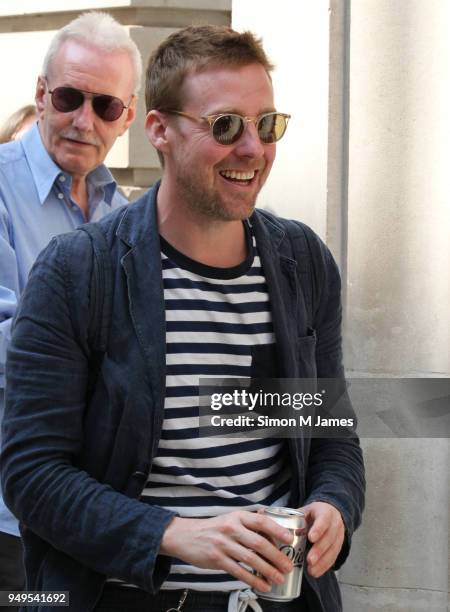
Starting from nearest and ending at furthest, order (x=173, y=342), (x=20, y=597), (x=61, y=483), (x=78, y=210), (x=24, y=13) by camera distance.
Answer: (x=61, y=483) < (x=173, y=342) < (x=20, y=597) < (x=78, y=210) < (x=24, y=13)

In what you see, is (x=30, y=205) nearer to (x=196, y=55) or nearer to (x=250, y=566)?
(x=196, y=55)

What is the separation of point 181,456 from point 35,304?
0.41 metres

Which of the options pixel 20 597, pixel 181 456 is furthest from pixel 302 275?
pixel 20 597

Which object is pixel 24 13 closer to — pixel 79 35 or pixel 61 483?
pixel 79 35

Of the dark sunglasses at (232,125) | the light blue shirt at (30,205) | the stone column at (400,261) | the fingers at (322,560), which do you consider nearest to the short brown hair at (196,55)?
the dark sunglasses at (232,125)

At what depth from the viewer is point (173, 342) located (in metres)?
2.14

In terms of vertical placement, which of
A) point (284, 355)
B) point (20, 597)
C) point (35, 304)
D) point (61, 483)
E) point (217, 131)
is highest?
point (217, 131)

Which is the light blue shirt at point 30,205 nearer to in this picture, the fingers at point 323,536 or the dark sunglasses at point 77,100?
the dark sunglasses at point 77,100

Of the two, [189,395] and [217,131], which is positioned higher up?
[217,131]

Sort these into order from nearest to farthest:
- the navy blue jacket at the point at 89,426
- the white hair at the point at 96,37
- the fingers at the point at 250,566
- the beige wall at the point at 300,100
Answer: the fingers at the point at 250,566, the navy blue jacket at the point at 89,426, the white hair at the point at 96,37, the beige wall at the point at 300,100

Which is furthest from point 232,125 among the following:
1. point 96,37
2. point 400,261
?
point 400,261

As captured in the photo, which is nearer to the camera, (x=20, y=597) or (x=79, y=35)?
(x=20, y=597)

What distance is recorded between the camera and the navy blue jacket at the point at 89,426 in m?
1.99

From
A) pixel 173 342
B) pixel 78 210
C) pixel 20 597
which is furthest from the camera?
pixel 78 210
